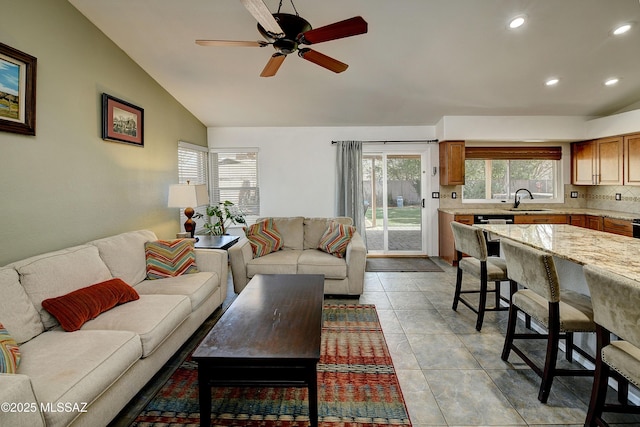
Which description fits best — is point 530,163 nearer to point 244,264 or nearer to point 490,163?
point 490,163

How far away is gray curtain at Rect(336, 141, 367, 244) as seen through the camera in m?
5.64

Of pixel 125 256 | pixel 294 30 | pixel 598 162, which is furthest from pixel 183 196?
pixel 598 162

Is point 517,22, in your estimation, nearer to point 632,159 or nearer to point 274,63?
point 274,63

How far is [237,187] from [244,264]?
2.45 meters

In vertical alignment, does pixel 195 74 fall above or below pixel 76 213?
above

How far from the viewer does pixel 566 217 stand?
17.0 ft

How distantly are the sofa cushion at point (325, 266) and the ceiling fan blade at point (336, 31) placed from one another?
232 cm

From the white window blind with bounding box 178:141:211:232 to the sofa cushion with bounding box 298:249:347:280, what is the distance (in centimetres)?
202

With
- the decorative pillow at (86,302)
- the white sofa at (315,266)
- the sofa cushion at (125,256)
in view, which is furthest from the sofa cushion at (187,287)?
the white sofa at (315,266)

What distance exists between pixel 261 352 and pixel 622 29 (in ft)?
14.4

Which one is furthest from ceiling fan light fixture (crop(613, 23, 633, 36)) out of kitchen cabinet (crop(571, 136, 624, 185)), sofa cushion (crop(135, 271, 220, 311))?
sofa cushion (crop(135, 271, 220, 311))

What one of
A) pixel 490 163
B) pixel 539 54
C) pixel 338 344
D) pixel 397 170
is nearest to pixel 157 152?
pixel 338 344

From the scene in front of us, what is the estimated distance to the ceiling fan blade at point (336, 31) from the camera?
2.10 meters

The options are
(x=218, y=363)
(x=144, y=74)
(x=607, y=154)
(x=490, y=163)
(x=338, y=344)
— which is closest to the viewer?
(x=218, y=363)
